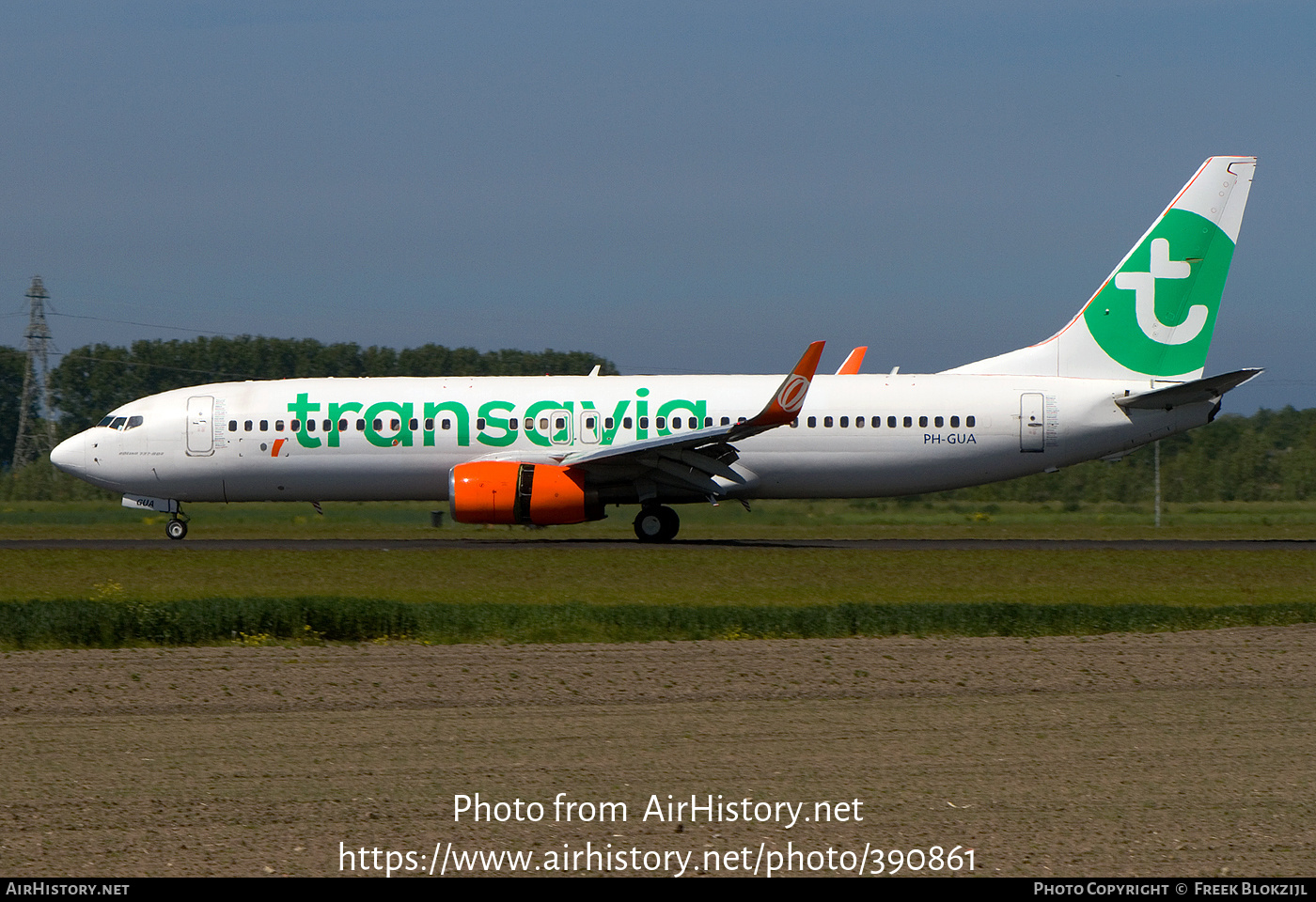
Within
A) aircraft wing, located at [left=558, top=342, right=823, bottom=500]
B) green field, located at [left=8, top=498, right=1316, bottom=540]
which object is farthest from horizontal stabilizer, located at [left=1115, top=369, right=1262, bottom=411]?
aircraft wing, located at [left=558, top=342, right=823, bottom=500]

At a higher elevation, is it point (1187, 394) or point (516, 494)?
point (1187, 394)

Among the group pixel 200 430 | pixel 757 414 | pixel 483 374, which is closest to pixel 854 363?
pixel 757 414

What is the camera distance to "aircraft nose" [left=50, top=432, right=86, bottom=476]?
2794 centimetres

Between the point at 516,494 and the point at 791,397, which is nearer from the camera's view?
the point at 791,397

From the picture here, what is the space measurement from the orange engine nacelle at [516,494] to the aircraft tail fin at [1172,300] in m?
9.94

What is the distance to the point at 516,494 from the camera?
24.6m

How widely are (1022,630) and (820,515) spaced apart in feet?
62.4

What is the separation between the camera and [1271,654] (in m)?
13.6

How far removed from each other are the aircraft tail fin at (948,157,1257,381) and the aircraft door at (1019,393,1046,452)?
3.82 ft

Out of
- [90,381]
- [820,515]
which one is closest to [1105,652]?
[820,515]

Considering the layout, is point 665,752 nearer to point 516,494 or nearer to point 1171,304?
point 516,494

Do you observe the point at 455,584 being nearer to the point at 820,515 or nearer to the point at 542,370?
the point at 820,515

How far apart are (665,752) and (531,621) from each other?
6.51 m

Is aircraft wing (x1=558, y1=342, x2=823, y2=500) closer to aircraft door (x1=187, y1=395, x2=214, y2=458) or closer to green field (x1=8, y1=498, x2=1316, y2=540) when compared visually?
green field (x1=8, y1=498, x2=1316, y2=540)
